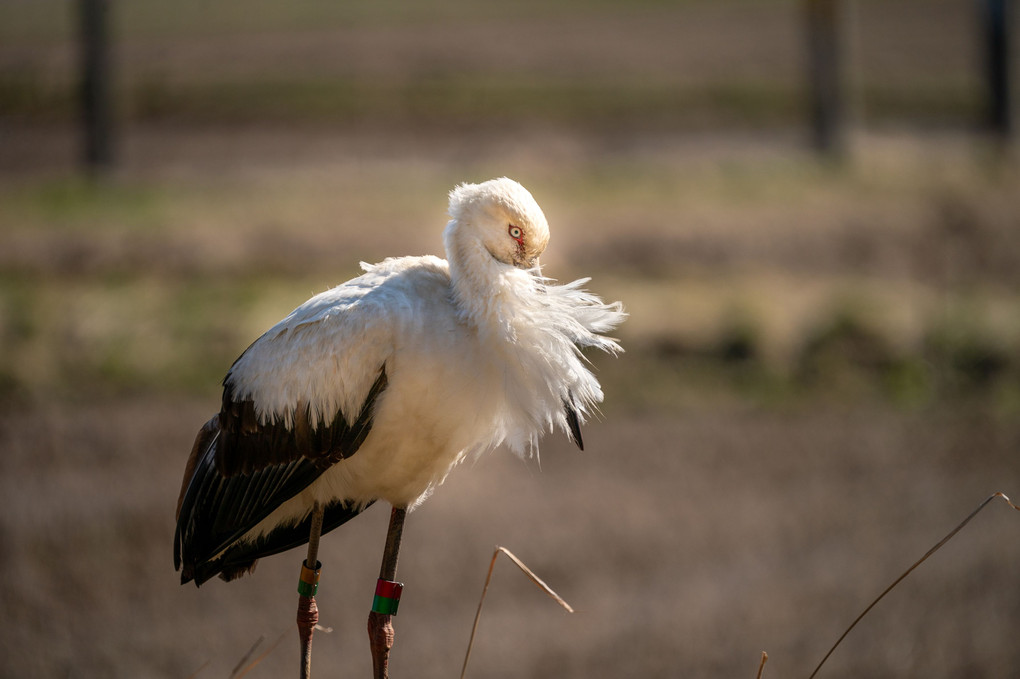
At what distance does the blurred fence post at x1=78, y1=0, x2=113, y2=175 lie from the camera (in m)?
11.9

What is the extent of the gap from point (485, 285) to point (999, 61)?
14.2m

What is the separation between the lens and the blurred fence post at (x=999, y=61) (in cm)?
1477

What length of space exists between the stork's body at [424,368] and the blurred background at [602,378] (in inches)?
128

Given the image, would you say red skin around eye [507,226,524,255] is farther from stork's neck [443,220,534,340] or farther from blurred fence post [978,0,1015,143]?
blurred fence post [978,0,1015,143]

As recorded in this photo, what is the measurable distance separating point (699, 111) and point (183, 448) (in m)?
13.9

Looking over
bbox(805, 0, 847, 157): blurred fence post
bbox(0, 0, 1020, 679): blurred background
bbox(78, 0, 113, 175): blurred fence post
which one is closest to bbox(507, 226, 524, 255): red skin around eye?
bbox(0, 0, 1020, 679): blurred background

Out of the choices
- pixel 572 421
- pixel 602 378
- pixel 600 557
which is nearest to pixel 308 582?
pixel 572 421

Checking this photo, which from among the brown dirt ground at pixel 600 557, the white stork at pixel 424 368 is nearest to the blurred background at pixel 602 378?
the brown dirt ground at pixel 600 557

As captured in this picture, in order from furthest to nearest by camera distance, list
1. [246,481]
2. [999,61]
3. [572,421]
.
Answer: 1. [999,61]
2. [246,481]
3. [572,421]

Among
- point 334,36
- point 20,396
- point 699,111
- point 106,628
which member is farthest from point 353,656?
point 334,36

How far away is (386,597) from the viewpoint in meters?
3.59

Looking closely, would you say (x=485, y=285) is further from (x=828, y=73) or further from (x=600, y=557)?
(x=828, y=73)

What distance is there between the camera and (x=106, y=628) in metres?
6.45

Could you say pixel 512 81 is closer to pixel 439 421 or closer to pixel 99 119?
pixel 99 119
